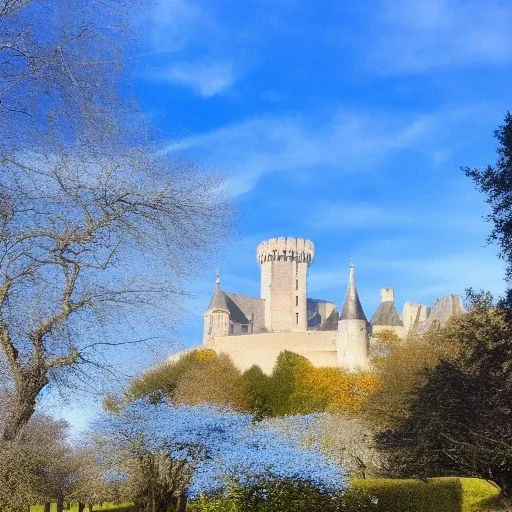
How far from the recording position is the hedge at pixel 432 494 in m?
20.8

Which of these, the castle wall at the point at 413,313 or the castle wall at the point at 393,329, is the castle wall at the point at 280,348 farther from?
the castle wall at the point at 413,313

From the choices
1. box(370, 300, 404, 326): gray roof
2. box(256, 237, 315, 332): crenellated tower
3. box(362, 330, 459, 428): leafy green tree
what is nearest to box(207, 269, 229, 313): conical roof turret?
box(256, 237, 315, 332): crenellated tower

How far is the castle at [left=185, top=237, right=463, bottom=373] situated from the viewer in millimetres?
64125

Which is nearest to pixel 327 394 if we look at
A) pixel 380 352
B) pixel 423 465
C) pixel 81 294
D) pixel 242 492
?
pixel 380 352

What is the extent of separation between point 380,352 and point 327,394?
34.5 ft

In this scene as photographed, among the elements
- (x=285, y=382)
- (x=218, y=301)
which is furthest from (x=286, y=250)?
(x=285, y=382)

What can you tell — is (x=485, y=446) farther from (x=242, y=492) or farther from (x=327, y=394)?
(x=327, y=394)

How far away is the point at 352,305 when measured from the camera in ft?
216

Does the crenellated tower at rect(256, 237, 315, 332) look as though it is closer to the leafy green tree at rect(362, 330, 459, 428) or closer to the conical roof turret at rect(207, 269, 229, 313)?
the conical roof turret at rect(207, 269, 229, 313)

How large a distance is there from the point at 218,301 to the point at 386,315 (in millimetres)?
18201

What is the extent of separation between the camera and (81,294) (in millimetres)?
6352

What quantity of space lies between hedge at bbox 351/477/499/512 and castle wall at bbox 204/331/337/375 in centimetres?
4049

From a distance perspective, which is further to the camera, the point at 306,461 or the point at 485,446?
the point at 485,446

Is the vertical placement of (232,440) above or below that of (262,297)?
below
